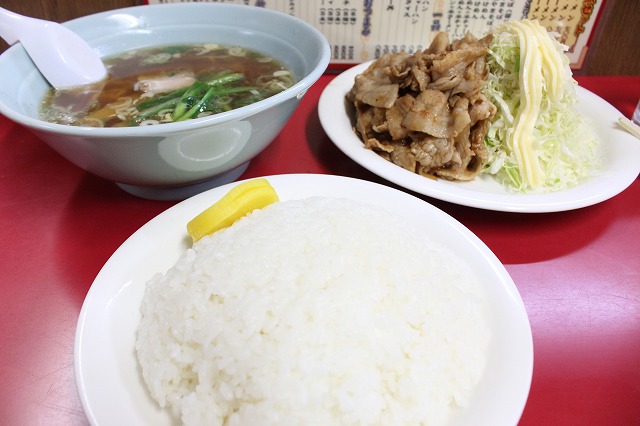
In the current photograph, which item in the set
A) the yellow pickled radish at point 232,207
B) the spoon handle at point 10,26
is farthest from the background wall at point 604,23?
the yellow pickled radish at point 232,207

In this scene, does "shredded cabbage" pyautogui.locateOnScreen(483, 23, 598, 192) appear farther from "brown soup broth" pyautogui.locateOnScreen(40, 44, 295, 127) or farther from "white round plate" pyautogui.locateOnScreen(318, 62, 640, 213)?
"brown soup broth" pyautogui.locateOnScreen(40, 44, 295, 127)

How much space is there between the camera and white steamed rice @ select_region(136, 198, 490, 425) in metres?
0.94

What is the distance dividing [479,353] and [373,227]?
43cm

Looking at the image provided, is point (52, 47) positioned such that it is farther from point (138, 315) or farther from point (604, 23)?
point (604, 23)

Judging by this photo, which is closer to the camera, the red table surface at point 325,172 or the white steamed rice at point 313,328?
the white steamed rice at point 313,328

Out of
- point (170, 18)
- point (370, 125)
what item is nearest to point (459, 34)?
point (370, 125)

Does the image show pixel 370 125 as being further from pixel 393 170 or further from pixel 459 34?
pixel 459 34

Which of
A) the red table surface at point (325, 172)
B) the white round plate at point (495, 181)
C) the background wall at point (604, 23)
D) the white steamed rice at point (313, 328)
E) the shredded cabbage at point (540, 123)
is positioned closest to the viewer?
the white steamed rice at point (313, 328)

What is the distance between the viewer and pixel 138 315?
45.7 inches

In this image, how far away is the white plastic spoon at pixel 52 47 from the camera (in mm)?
1686

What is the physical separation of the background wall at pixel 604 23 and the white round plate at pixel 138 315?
186 centimetres

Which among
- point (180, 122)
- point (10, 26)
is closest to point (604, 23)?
point (180, 122)

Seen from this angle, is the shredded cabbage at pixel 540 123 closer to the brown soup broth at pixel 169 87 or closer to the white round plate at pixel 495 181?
the white round plate at pixel 495 181

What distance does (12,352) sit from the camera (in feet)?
4.04
